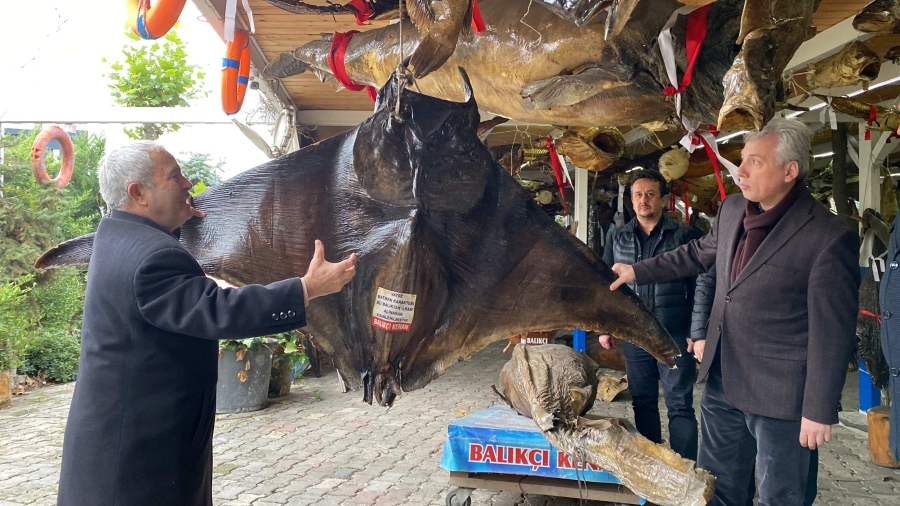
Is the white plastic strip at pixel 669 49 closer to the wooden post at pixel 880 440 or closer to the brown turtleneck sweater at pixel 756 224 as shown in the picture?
the brown turtleneck sweater at pixel 756 224

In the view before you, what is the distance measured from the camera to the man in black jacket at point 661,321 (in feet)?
11.5

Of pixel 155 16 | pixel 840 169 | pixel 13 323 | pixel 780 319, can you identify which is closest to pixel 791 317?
pixel 780 319

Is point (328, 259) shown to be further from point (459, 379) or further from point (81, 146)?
point (81, 146)

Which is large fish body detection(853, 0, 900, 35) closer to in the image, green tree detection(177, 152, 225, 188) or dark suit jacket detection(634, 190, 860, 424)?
dark suit jacket detection(634, 190, 860, 424)

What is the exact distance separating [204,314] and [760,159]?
201 cm

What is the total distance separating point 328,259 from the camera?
186 cm

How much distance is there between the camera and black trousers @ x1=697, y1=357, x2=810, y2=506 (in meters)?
2.19

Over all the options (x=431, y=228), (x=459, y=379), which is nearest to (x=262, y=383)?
(x=459, y=379)

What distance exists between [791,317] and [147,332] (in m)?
2.21

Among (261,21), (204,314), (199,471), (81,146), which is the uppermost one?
(81,146)

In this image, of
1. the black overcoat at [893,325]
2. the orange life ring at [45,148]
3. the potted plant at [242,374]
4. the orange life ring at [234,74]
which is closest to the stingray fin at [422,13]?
the orange life ring at [234,74]

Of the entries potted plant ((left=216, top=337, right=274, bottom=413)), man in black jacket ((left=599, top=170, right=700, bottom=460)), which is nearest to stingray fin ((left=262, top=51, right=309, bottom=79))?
man in black jacket ((left=599, top=170, right=700, bottom=460))

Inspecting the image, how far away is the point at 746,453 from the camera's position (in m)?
2.48

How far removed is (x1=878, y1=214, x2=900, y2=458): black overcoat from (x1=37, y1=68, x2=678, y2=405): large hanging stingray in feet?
3.27
